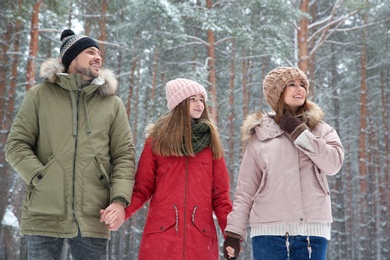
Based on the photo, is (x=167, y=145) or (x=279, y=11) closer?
(x=167, y=145)

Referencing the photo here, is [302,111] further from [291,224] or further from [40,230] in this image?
[40,230]

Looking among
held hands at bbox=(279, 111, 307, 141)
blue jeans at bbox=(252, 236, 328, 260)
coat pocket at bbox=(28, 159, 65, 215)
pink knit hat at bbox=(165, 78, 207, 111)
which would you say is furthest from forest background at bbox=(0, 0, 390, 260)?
blue jeans at bbox=(252, 236, 328, 260)

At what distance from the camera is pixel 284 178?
356cm

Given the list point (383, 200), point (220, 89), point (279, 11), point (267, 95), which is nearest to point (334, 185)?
point (383, 200)

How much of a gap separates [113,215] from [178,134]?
0.93 metres

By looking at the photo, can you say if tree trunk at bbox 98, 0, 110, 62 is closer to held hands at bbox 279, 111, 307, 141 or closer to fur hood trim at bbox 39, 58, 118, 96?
fur hood trim at bbox 39, 58, 118, 96

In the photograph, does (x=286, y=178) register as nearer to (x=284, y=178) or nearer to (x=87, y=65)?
(x=284, y=178)

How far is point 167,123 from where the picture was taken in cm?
412

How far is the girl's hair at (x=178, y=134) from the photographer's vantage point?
13.0ft

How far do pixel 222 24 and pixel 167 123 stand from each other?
928 centimetres

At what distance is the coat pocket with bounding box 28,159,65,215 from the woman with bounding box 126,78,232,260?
2.15 ft

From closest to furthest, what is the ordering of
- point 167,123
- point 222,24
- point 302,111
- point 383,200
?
point 302,111 < point 167,123 < point 222,24 < point 383,200

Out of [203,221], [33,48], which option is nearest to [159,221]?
[203,221]

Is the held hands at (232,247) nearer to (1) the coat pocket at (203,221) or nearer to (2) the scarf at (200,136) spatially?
(1) the coat pocket at (203,221)
